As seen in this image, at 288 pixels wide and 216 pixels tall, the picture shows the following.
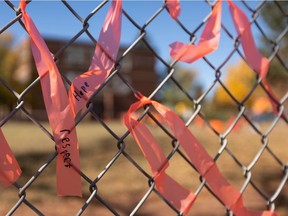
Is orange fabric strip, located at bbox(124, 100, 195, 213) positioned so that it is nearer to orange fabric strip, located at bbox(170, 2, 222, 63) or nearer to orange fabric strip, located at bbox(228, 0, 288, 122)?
orange fabric strip, located at bbox(170, 2, 222, 63)

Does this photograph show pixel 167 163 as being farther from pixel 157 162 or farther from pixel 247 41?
pixel 247 41

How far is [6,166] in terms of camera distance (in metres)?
1.38

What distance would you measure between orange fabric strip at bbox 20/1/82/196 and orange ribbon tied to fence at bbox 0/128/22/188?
138mm

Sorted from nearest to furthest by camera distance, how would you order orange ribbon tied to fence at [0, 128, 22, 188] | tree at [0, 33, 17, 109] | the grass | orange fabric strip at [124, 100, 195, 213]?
orange ribbon tied to fence at [0, 128, 22, 188]
orange fabric strip at [124, 100, 195, 213]
the grass
tree at [0, 33, 17, 109]

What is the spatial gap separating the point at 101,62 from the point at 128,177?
6139mm

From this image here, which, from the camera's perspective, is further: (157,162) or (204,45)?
(204,45)

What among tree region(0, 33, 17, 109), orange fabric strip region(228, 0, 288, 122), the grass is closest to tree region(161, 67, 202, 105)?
tree region(0, 33, 17, 109)

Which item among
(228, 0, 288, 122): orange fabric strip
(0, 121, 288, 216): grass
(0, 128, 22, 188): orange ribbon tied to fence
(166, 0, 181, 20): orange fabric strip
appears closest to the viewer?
(0, 128, 22, 188): orange ribbon tied to fence

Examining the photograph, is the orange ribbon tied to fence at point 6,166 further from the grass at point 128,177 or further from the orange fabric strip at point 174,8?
the grass at point 128,177

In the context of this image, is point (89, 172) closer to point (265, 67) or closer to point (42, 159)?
point (42, 159)

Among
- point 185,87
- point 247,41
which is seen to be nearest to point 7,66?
point 185,87

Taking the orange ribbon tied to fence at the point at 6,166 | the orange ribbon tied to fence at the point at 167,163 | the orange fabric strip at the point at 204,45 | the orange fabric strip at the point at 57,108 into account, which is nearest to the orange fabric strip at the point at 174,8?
the orange fabric strip at the point at 204,45

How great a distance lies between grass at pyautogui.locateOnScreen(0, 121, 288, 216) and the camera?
580 cm

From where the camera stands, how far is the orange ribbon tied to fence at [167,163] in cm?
166
